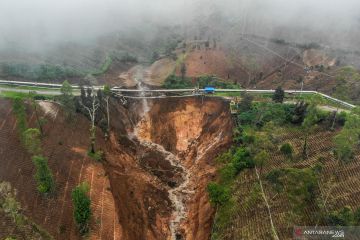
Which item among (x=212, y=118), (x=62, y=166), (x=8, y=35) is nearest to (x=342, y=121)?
(x=212, y=118)

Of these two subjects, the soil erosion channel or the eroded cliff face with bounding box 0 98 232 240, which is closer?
the eroded cliff face with bounding box 0 98 232 240

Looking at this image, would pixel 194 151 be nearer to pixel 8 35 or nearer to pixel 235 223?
pixel 235 223

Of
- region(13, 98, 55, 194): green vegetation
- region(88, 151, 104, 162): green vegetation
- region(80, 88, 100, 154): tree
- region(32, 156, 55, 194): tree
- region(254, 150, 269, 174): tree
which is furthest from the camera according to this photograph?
A: region(80, 88, 100, 154): tree

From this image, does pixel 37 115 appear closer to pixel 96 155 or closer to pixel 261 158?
pixel 96 155

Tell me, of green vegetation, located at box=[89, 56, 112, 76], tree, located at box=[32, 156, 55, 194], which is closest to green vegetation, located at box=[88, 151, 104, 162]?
tree, located at box=[32, 156, 55, 194]

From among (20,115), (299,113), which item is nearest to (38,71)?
(20,115)

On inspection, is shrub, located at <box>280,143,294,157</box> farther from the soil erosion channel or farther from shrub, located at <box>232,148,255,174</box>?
the soil erosion channel
